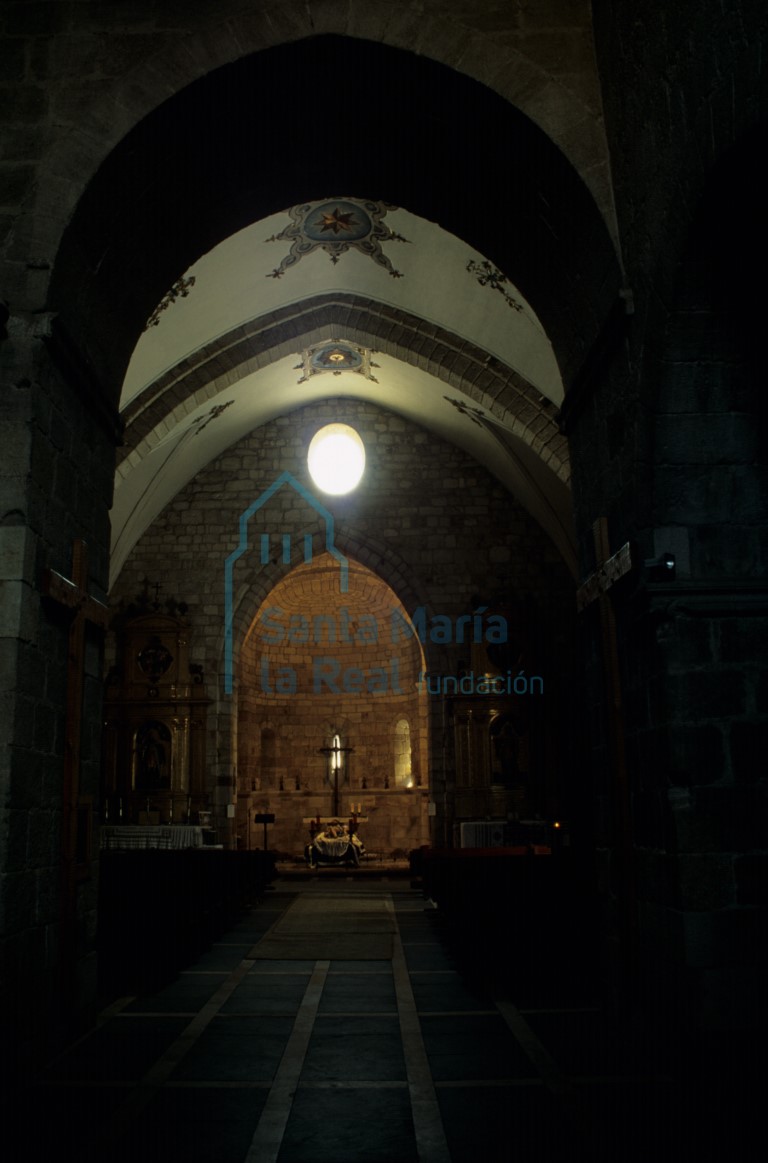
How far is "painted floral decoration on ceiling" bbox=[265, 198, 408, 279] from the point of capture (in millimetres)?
9867

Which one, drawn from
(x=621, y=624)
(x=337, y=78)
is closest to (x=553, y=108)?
(x=337, y=78)

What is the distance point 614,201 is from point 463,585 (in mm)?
10082

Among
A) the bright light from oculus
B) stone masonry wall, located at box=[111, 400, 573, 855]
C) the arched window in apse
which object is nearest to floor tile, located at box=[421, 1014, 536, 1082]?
stone masonry wall, located at box=[111, 400, 573, 855]

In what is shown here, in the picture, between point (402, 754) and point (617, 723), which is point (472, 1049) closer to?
point (617, 723)

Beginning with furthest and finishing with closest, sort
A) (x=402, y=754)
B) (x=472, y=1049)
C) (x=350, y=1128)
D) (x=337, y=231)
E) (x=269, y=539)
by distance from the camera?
(x=402, y=754) → (x=269, y=539) → (x=337, y=231) → (x=472, y=1049) → (x=350, y=1128)

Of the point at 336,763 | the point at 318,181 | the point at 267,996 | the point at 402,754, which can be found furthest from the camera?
the point at 402,754

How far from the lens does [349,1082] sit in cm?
363

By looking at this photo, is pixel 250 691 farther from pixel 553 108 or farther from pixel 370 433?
pixel 553 108

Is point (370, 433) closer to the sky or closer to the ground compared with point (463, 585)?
closer to the sky

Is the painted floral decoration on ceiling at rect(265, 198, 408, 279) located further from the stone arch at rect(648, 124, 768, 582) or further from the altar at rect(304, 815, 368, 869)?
the altar at rect(304, 815, 368, 869)

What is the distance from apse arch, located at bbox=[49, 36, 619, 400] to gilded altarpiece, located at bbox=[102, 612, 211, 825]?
9.03 meters

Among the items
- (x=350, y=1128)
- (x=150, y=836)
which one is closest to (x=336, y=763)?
(x=150, y=836)

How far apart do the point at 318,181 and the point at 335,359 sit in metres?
7.71

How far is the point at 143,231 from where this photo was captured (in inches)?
201
